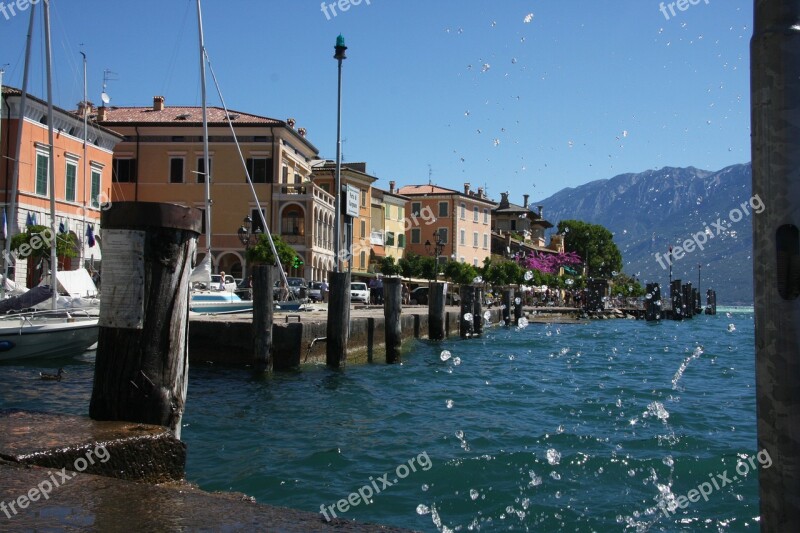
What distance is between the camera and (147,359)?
4262mm

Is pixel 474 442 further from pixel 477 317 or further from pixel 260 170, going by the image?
pixel 260 170

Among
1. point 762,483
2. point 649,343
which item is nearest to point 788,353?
point 762,483

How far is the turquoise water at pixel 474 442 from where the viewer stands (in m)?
6.77

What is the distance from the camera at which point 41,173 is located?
1284 inches

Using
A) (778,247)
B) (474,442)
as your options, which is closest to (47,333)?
(474,442)

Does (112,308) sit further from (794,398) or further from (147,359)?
(794,398)

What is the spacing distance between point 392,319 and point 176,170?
31.3 metres

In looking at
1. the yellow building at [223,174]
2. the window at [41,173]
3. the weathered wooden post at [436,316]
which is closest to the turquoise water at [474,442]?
the weathered wooden post at [436,316]

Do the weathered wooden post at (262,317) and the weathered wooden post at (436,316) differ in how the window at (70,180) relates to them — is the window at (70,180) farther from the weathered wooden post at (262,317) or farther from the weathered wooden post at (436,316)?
the weathered wooden post at (262,317)

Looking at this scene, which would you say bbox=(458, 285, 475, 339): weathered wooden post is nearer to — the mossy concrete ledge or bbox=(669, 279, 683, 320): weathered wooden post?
the mossy concrete ledge

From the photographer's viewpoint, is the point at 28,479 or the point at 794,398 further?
the point at 28,479

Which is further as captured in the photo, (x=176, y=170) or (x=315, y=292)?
(x=176, y=170)

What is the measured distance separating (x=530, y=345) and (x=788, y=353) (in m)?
25.5

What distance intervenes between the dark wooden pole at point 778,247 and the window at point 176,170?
47.2m
